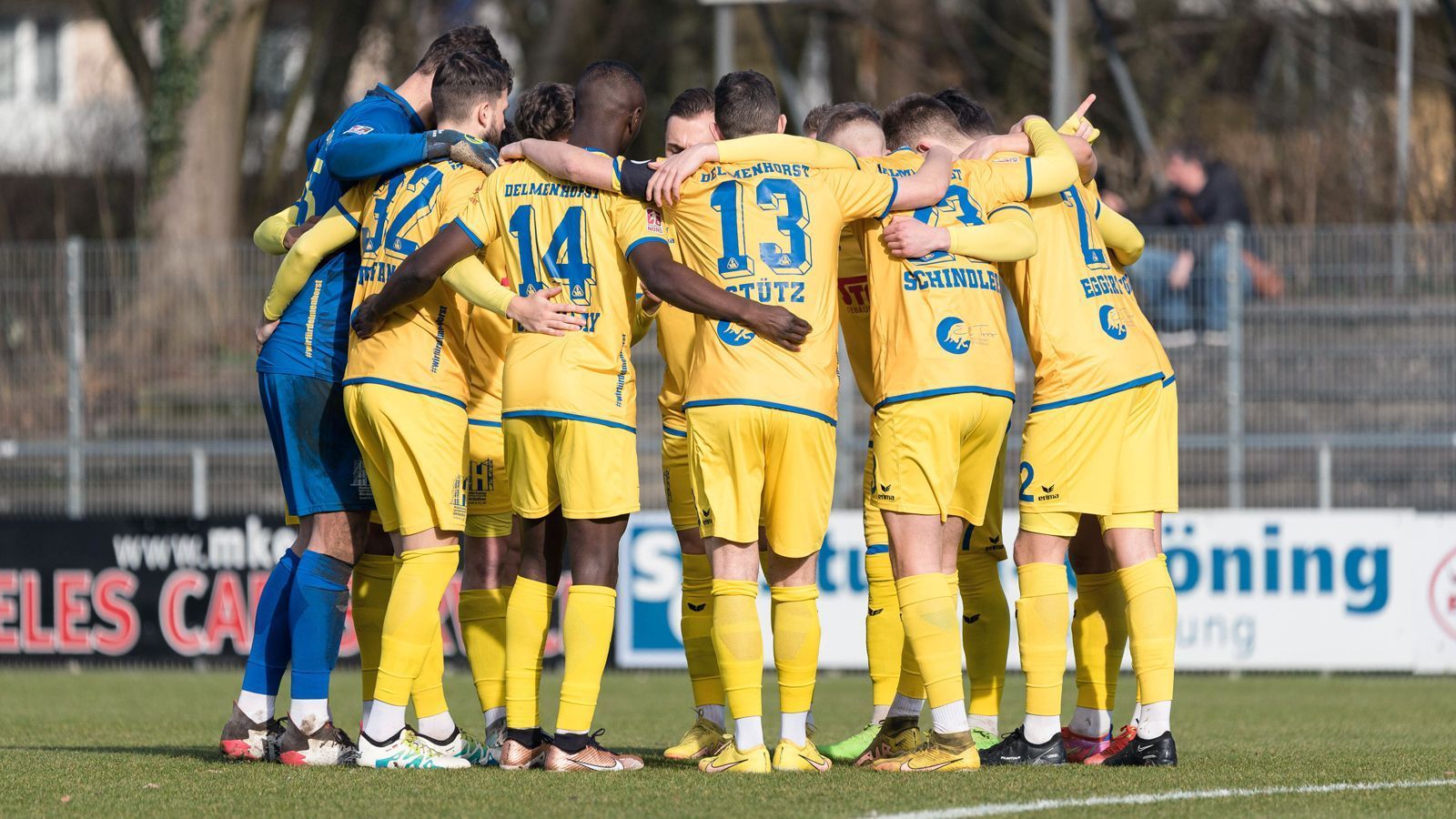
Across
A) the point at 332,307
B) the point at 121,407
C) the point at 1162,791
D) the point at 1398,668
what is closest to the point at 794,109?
the point at 121,407

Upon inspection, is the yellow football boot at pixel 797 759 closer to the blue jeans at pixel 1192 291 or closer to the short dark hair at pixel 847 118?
the short dark hair at pixel 847 118

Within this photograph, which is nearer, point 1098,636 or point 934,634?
point 934,634

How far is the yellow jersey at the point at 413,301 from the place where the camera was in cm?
635

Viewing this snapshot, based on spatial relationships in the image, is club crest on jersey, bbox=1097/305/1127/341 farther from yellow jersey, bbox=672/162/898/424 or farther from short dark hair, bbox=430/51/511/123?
short dark hair, bbox=430/51/511/123

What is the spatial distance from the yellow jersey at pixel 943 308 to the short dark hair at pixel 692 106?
0.68 m

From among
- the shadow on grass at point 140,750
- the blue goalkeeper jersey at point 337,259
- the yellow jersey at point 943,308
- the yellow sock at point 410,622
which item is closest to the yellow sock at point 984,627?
the yellow jersey at point 943,308

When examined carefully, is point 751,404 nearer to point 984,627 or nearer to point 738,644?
point 738,644

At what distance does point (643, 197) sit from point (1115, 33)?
19.4 meters

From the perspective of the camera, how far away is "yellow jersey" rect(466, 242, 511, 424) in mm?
6680

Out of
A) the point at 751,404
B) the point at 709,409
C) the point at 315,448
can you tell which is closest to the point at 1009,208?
the point at 751,404

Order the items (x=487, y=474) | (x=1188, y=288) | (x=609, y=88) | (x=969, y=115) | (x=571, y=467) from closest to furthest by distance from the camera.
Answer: (x=571, y=467), (x=609, y=88), (x=487, y=474), (x=969, y=115), (x=1188, y=288)

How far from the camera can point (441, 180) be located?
647 centimetres

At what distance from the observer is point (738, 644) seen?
597 centimetres

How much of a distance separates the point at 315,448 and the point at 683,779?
6.08ft
